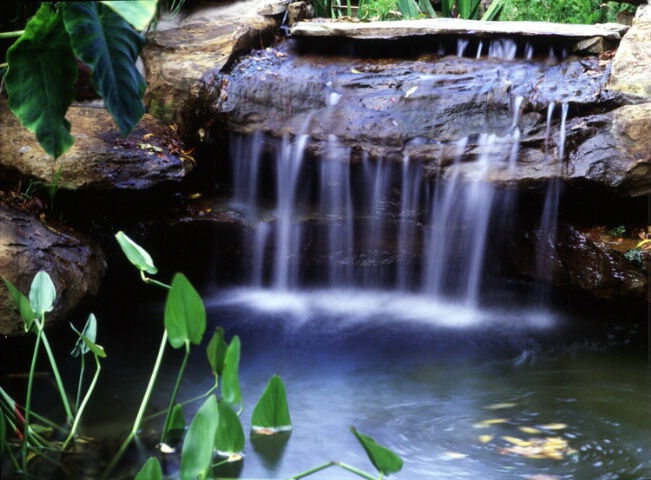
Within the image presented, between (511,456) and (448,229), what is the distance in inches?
95.2

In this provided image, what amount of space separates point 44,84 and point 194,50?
128 inches

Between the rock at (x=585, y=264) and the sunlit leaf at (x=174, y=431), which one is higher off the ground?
the rock at (x=585, y=264)

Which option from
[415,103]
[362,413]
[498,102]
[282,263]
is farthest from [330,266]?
[362,413]

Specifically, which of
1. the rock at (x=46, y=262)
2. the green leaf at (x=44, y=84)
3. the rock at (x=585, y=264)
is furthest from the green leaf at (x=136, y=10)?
the rock at (x=585, y=264)

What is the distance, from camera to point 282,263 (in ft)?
17.7

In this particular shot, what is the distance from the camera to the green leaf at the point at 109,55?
7.38ft

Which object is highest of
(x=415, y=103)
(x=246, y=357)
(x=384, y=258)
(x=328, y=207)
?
(x=415, y=103)

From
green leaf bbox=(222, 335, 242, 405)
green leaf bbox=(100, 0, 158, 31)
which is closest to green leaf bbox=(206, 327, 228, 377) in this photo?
green leaf bbox=(222, 335, 242, 405)

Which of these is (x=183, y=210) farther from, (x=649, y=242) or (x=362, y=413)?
(x=649, y=242)

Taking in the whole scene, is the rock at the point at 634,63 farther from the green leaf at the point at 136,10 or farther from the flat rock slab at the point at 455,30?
the green leaf at the point at 136,10

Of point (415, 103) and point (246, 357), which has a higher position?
point (415, 103)

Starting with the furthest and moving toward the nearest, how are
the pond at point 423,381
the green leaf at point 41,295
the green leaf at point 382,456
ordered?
the pond at point 423,381 < the green leaf at point 41,295 < the green leaf at point 382,456

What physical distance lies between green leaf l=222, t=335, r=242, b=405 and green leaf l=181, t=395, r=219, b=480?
259 millimetres

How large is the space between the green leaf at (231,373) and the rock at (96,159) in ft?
8.81
